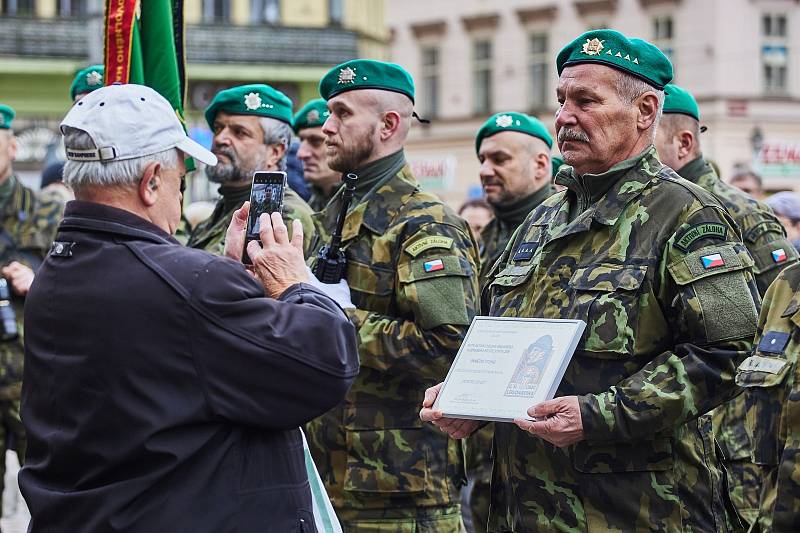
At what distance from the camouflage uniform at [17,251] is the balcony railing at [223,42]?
27985mm

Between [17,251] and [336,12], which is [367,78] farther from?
[336,12]

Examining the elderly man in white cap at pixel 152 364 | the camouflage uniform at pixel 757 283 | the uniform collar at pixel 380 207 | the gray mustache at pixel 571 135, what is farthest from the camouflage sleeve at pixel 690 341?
the camouflage uniform at pixel 757 283

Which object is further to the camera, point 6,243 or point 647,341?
point 6,243

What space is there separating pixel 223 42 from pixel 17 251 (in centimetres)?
2878

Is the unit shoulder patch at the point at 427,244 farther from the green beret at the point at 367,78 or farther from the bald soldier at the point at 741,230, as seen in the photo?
the bald soldier at the point at 741,230

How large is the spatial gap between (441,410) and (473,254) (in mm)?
1708

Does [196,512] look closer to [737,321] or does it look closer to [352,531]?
[737,321]

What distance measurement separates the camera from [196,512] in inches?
141

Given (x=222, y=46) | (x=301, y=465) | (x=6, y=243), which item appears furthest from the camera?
(x=222, y=46)

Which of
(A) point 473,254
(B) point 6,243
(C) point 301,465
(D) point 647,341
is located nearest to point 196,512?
(C) point 301,465

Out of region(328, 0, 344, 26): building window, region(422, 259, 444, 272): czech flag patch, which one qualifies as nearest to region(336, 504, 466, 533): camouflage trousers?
region(422, 259, 444, 272): czech flag patch

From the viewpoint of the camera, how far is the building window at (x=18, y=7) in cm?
3500

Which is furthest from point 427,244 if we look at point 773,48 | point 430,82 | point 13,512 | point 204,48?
point 430,82

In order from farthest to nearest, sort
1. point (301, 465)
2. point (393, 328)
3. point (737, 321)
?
point (393, 328), point (737, 321), point (301, 465)
